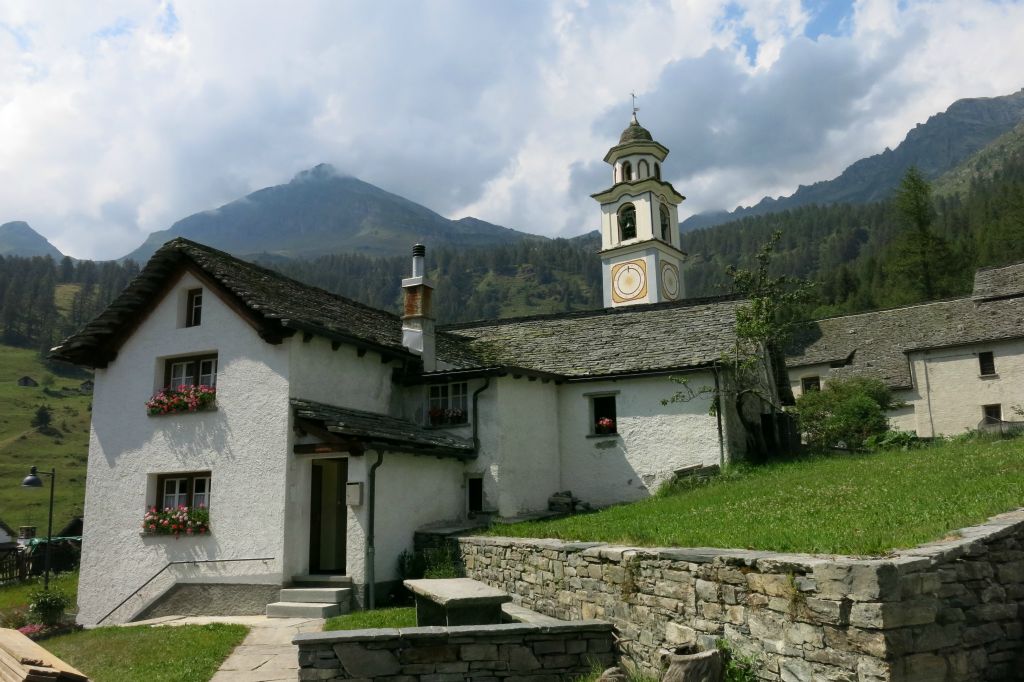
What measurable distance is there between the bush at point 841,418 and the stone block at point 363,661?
62.9 feet

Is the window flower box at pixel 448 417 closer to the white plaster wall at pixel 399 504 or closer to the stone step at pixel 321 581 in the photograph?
the white plaster wall at pixel 399 504

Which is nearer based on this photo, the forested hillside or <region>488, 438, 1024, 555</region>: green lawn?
<region>488, 438, 1024, 555</region>: green lawn

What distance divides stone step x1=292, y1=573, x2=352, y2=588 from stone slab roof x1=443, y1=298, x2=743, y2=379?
6.78m

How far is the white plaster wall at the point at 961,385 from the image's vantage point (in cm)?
3288

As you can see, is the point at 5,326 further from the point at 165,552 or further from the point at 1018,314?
the point at 1018,314

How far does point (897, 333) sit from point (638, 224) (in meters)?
15.6

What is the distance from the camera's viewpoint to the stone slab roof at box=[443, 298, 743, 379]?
1964 cm

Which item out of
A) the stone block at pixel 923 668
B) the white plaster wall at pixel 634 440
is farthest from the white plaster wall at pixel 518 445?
the stone block at pixel 923 668

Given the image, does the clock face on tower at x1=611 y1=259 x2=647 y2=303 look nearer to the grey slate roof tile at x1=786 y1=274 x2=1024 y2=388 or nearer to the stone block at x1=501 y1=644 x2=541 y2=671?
the grey slate roof tile at x1=786 y1=274 x2=1024 y2=388

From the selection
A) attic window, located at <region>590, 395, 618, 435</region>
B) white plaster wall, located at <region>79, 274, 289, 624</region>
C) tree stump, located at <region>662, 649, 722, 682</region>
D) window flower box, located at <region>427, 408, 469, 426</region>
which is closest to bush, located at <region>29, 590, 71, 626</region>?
white plaster wall, located at <region>79, 274, 289, 624</region>

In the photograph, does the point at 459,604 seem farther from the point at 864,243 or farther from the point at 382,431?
the point at 864,243

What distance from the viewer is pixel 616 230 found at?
128 ft

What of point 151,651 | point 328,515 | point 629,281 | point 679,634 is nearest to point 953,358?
point 629,281

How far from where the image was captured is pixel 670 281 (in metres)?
39.5
